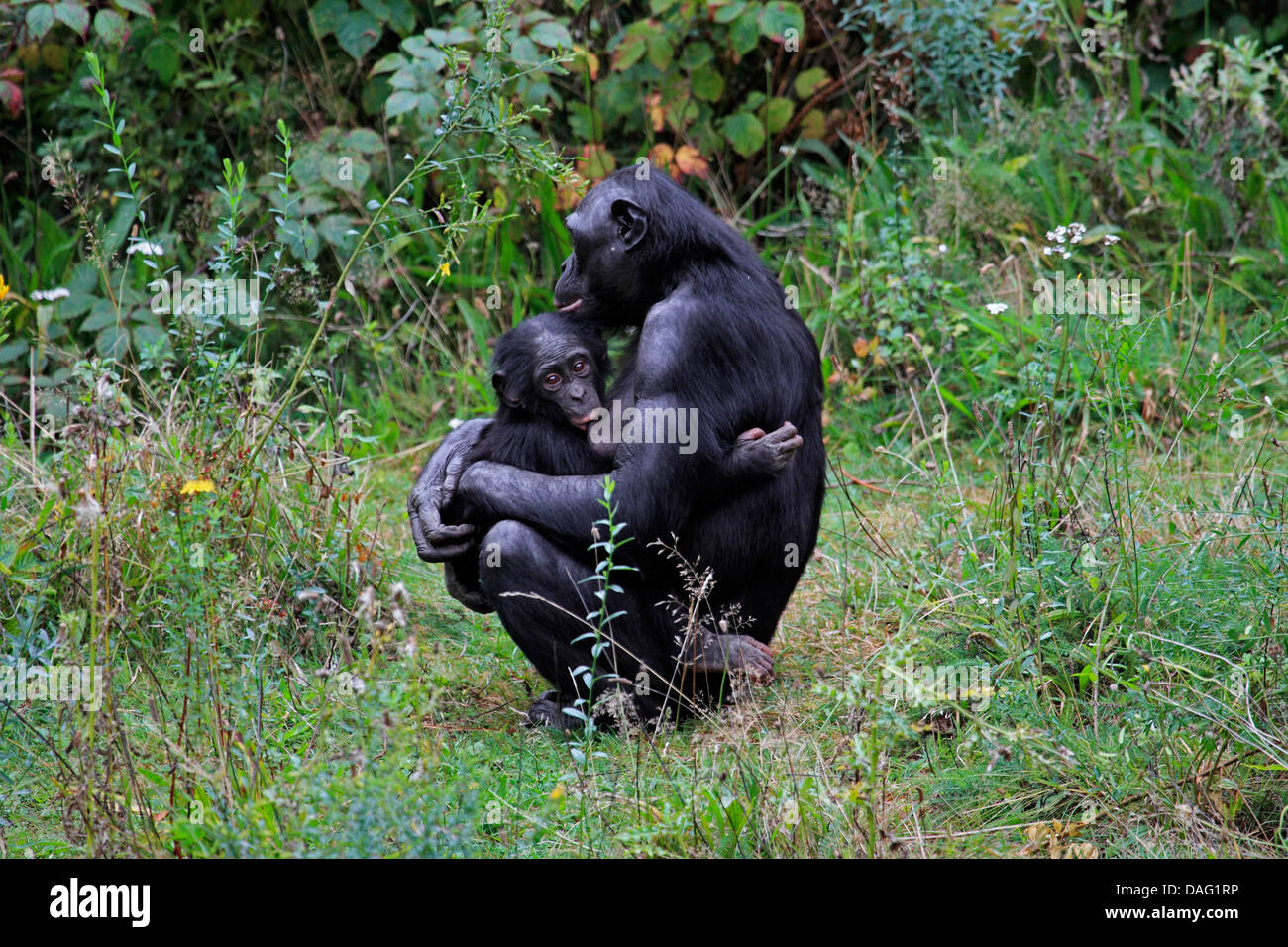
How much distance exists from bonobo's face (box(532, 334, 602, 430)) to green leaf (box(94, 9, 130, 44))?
14.4 feet

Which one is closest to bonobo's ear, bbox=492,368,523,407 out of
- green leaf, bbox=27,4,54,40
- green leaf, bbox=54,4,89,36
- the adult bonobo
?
the adult bonobo

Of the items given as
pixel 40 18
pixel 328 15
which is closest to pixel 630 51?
pixel 328 15

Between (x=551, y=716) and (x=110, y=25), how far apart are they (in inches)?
204

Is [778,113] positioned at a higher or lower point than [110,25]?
lower

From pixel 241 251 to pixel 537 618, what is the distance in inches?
76.3

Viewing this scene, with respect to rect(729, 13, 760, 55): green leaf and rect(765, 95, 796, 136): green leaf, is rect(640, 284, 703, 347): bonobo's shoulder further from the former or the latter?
rect(765, 95, 796, 136): green leaf

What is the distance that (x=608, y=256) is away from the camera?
4.73 meters

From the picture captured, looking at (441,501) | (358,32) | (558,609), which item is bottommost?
(558,609)

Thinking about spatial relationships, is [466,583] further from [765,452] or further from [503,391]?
[765,452]

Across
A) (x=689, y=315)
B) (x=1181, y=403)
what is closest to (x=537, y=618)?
(x=689, y=315)
